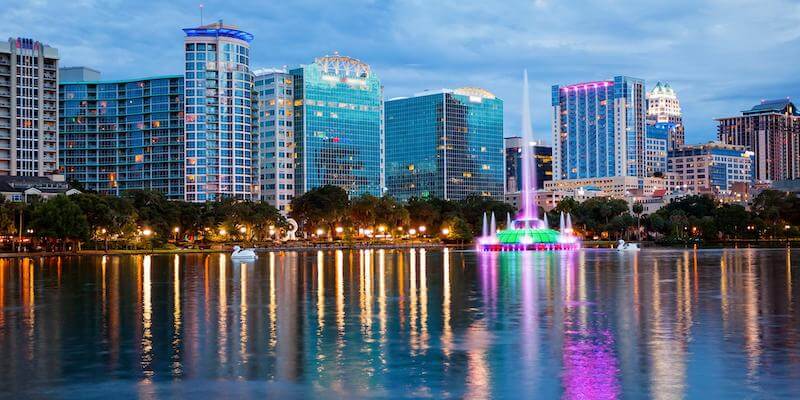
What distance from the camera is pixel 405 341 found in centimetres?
3388

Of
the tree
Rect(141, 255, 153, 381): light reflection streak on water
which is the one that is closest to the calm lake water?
Rect(141, 255, 153, 381): light reflection streak on water

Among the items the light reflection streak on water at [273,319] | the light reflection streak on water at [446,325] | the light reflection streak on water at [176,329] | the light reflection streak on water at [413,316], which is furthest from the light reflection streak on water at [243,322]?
the light reflection streak on water at [446,325]

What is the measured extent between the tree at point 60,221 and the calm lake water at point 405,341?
7989 centimetres

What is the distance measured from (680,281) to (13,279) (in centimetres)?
5456

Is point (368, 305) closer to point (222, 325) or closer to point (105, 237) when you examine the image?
point (222, 325)

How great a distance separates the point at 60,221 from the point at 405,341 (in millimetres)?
116256

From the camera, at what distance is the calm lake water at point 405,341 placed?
25.5m

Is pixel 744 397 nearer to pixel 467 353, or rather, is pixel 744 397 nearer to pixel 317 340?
pixel 467 353

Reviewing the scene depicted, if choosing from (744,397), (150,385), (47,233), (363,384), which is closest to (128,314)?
(150,385)

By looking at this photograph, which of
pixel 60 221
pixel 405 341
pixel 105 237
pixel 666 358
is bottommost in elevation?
pixel 666 358

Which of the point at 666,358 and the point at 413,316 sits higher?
the point at 413,316

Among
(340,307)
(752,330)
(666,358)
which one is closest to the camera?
(666,358)

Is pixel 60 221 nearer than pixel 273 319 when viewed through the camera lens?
No

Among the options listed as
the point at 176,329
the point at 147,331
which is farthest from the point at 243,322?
the point at 147,331
